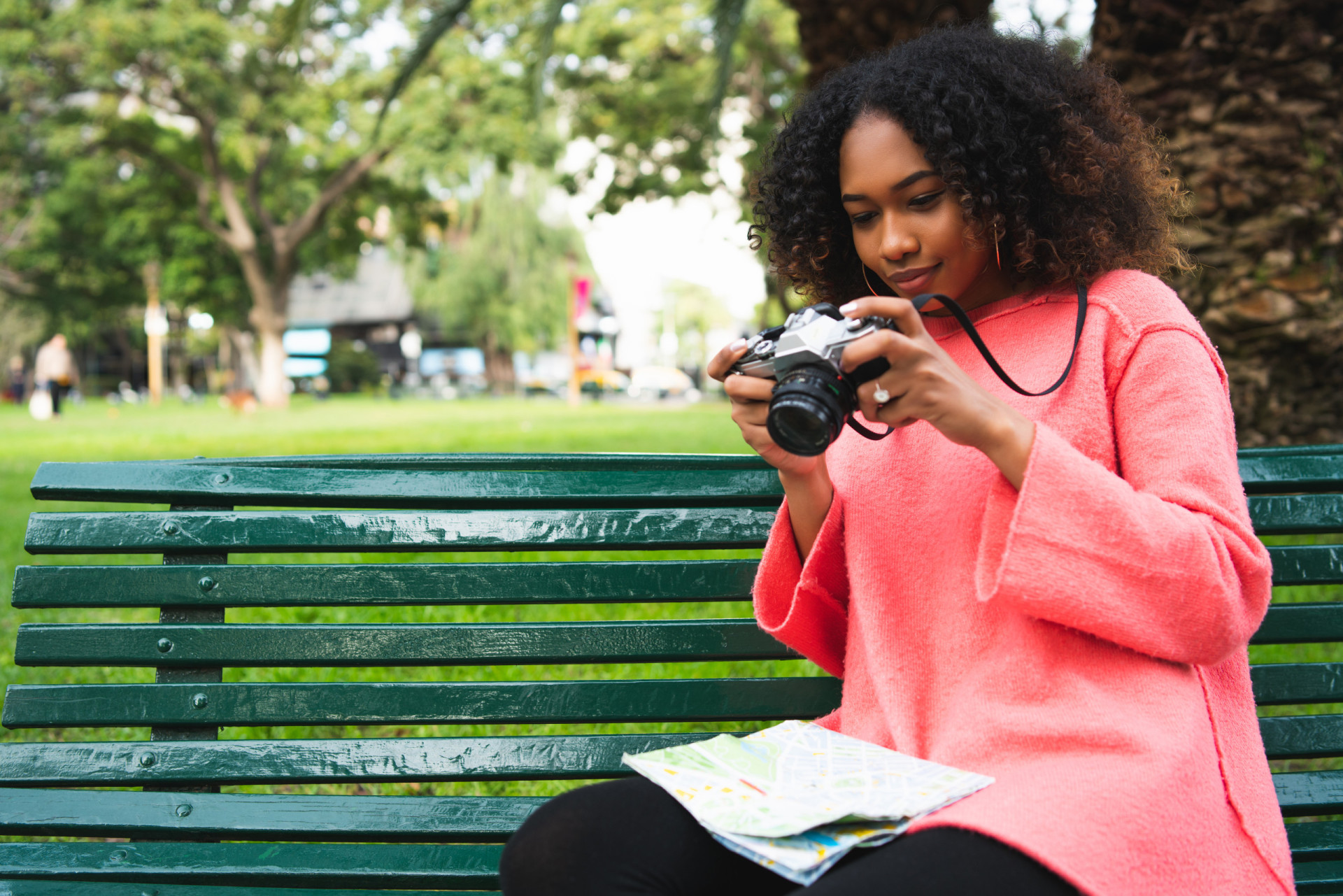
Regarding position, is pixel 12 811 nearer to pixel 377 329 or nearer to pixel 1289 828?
pixel 1289 828

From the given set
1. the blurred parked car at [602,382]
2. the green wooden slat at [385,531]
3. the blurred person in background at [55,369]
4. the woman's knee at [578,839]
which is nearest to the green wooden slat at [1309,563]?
the green wooden slat at [385,531]

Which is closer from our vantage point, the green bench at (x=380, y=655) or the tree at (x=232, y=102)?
the green bench at (x=380, y=655)

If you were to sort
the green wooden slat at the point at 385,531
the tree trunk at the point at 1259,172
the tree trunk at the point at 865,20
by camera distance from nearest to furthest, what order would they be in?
the green wooden slat at the point at 385,531 → the tree trunk at the point at 1259,172 → the tree trunk at the point at 865,20

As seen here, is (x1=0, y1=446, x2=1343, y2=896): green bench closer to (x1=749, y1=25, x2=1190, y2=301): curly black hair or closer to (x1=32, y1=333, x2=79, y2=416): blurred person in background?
(x1=749, y1=25, x2=1190, y2=301): curly black hair

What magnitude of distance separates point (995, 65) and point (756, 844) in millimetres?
1185

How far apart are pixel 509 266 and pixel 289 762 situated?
39.1 meters

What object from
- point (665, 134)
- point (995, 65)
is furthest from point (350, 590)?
point (665, 134)

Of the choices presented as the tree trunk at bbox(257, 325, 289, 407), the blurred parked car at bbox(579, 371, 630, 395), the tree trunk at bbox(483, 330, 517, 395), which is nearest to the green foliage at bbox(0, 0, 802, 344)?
the tree trunk at bbox(257, 325, 289, 407)

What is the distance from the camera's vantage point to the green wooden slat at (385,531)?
197 cm

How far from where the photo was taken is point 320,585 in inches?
77.0

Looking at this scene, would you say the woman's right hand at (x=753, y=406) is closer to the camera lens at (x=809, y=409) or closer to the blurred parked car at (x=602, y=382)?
the camera lens at (x=809, y=409)

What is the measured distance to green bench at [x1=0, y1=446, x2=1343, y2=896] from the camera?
1.90 metres

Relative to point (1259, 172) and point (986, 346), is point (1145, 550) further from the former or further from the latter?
point (1259, 172)

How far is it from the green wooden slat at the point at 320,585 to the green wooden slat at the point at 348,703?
0.15 m
